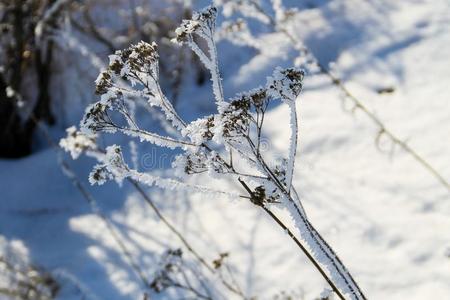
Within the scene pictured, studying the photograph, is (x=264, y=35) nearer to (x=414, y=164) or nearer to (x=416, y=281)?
(x=414, y=164)

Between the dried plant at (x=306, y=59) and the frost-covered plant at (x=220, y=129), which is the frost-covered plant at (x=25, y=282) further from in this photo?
the frost-covered plant at (x=220, y=129)

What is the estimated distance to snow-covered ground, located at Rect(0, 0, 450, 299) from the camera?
361 cm

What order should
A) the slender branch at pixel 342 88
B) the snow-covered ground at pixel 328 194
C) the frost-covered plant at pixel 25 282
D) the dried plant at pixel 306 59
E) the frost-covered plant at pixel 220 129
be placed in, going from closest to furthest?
the frost-covered plant at pixel 220 129, the slender branch at pixel 342 88, the dried plant at pixel 306 59, the snow-covered ground at pixel 328 194, the frost-covered plant at pixel 25 282

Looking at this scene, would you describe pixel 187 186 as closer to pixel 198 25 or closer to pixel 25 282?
pixel 198 25

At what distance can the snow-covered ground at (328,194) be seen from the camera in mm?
3613

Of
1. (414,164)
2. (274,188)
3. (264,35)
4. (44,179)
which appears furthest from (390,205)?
(44,179)

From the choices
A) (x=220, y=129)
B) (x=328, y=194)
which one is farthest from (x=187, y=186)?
(x=328, y=194)

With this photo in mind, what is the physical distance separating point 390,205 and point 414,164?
20.0 inches

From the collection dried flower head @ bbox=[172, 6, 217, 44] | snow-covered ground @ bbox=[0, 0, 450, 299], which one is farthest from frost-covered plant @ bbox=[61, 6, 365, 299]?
snow-covered ground @ bbox=[0, 0, 450, 299]

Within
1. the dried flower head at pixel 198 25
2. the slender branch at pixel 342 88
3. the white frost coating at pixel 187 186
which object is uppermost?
the slender branch at pixel 342 88

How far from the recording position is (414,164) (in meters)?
4.21

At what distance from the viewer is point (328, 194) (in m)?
4.37

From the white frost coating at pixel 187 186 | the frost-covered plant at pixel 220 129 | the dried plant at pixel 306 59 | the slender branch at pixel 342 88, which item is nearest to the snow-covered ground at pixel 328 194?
the dried plant at pixel 306 59

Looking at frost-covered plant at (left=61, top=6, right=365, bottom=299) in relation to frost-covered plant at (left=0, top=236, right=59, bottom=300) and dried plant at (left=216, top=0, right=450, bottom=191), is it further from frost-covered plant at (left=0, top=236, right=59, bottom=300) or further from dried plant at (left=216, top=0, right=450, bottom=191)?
frost-covered plant at (left=0, top=236, right=59, bottom=300)
